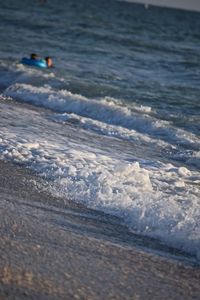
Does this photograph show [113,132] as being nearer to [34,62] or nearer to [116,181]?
[116,181]

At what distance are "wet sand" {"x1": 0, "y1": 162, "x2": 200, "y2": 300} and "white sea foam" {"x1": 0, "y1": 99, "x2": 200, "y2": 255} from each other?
268 mm

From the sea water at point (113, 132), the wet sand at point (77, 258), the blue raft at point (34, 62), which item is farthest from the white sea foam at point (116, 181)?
the blue raft at point (34, 62)

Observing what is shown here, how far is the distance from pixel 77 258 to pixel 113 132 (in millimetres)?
7065

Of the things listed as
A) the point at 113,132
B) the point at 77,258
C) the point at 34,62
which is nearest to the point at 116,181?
the point at 77,258

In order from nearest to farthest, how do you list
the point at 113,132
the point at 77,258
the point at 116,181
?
the point at 77,258, the point at 116,181, the point at 113,132

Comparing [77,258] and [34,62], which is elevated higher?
[77,258]

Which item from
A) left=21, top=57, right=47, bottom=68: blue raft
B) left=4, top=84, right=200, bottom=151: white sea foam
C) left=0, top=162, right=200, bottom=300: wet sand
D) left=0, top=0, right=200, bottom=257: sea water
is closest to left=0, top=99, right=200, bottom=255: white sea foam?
left=0, top=0, right=200, bottom=257: sea water

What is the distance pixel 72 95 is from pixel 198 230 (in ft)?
33.7

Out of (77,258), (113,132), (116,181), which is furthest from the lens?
(113,132)

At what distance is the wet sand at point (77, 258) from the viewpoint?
458cm

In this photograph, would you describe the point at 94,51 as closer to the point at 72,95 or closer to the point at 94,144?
the point at 72,95

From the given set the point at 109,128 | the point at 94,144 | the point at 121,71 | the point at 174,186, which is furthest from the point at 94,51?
the point at 174,186

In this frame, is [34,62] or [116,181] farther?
[34,62]

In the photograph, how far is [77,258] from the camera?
516 centimetres
